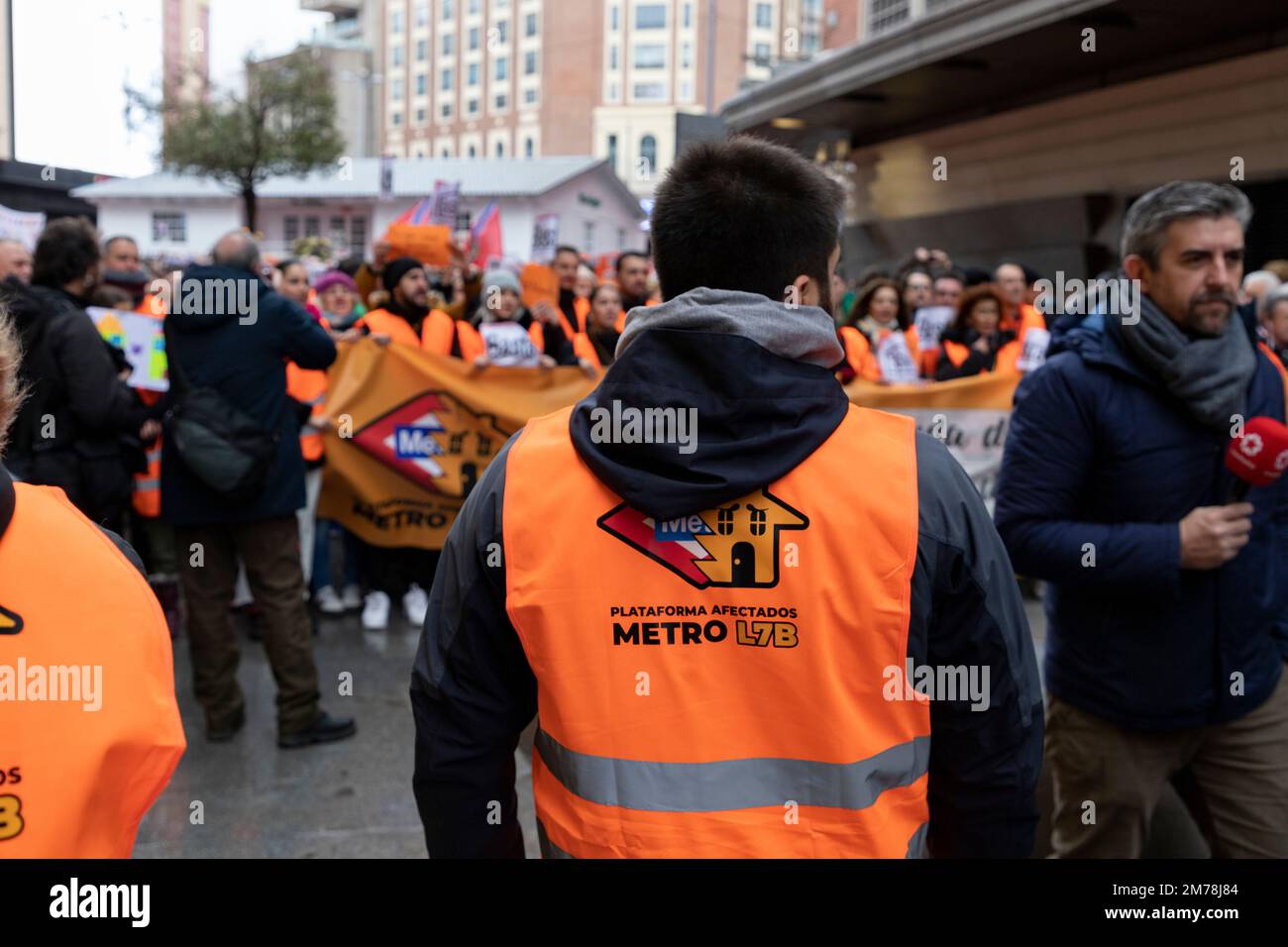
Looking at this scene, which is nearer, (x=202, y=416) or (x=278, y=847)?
(x=278, y=847)

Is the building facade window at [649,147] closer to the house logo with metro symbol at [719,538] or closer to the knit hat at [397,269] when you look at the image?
the knit hat at [397,269]

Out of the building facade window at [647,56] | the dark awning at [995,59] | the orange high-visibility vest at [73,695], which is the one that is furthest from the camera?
the building facade window at [647,56]

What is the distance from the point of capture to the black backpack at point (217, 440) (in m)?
4.98

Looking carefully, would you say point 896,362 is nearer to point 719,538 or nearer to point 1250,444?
point 1250,444

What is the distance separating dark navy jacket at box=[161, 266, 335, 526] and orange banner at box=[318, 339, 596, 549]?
196cm

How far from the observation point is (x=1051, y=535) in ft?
9.56

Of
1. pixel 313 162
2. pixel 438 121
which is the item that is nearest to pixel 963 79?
pixel 313 162

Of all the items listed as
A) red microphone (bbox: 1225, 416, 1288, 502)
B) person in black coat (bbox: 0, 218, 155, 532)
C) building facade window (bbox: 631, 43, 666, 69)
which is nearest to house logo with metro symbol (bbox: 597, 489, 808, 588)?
red microphone (bbox: 1225, 416, 1288, 502)

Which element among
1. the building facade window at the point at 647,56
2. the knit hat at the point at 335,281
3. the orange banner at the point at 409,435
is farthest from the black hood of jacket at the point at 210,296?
the building facade window at the point at 647,56

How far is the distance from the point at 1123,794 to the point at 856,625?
165 centimetres

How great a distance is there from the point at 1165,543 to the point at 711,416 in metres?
1.59

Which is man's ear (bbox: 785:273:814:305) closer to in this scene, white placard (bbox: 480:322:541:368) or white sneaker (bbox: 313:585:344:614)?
white placard (bbox: 480:322:541:368)

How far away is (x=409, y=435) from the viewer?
23.7 feet
